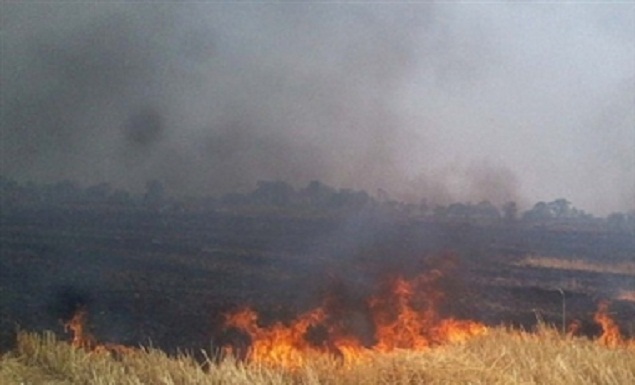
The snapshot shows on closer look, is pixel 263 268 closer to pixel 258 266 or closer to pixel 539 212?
pixel 258 266

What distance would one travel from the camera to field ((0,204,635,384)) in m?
7.78

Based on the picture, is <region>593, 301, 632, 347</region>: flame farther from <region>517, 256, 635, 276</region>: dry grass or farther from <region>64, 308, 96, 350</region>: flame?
<region>64, 308, 96, 350</region>: flame

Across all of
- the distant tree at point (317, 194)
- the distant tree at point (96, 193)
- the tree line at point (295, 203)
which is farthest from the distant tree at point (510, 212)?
the distant tree at point (96, 193)

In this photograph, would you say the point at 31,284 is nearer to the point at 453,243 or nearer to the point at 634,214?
the point at 453,243

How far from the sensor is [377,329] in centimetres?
1095

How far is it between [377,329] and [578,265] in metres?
5.05

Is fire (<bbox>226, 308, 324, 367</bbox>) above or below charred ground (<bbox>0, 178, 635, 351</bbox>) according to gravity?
below

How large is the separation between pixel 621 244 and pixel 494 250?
2.66m

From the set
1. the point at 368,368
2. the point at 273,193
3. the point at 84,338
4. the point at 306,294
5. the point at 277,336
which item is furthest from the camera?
the point at 273,193

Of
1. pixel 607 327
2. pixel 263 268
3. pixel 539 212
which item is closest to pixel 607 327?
pixel 607 327

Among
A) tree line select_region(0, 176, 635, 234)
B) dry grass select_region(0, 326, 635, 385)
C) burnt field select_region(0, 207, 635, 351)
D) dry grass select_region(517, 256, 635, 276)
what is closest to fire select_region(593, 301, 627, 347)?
burnt field select_region(0, 207, 635, 351)

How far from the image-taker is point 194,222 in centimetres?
1433

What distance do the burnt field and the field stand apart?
38 millimetres

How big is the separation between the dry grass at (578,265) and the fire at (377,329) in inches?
117
